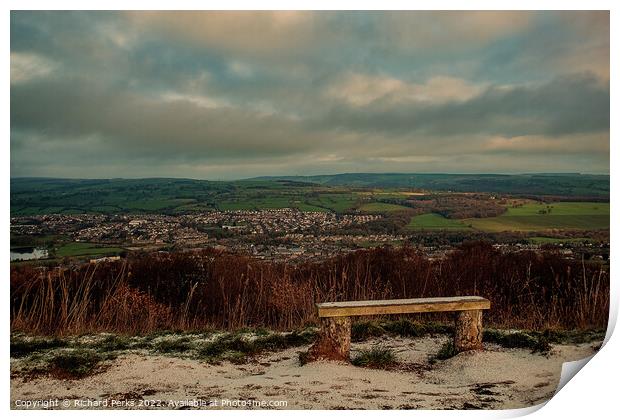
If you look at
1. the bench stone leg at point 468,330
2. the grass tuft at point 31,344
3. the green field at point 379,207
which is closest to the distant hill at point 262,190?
the green field at point 379,207

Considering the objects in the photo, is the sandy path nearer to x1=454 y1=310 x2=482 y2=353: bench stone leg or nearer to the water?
x1=454 y1=310 x2=482 y2=353: bench stone leg

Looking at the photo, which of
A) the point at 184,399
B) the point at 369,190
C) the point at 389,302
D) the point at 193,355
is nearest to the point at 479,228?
the point at 369,190

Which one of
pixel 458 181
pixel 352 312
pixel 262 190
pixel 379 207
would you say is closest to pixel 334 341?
pixel 352 312

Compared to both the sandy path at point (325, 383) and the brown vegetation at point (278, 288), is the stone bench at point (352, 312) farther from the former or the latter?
the brown vegetation at point (278, 288)

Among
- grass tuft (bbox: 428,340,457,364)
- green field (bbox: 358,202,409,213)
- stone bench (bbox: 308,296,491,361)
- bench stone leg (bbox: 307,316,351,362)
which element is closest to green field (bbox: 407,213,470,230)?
green field (bbox: 358,202,409,213)

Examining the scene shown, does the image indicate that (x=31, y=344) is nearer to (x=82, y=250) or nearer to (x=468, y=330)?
(x=82, y=250)

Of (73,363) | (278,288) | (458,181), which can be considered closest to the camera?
(73,363)
